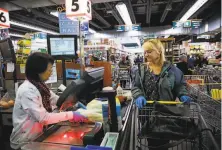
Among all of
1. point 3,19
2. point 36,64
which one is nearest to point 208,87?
point 36,64

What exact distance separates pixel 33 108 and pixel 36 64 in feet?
1.29

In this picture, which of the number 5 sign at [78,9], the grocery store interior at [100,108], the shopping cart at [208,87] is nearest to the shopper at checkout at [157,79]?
the grocery store interior at [100,108]

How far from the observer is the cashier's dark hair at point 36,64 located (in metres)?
1.77

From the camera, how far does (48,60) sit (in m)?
1.82

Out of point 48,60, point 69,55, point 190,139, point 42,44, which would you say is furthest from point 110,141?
point 42,44

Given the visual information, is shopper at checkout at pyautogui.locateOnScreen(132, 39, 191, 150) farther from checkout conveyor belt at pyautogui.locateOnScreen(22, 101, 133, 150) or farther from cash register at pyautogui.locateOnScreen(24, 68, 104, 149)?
cash register at pyautogui.locateOnScreen(24, 68, 104, 149)

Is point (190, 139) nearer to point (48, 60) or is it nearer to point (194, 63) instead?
point (48, 60)

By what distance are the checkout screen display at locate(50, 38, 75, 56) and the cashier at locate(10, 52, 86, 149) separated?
150cm

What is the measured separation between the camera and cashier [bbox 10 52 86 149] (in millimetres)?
1601

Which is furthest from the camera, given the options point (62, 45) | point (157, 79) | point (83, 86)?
point (62, 45)

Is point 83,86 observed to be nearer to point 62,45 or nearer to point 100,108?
point 100,108

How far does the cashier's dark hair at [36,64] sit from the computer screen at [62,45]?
1.52 metres

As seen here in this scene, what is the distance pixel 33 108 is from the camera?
1.60 metres

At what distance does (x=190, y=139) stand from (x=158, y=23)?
56.8 ft
